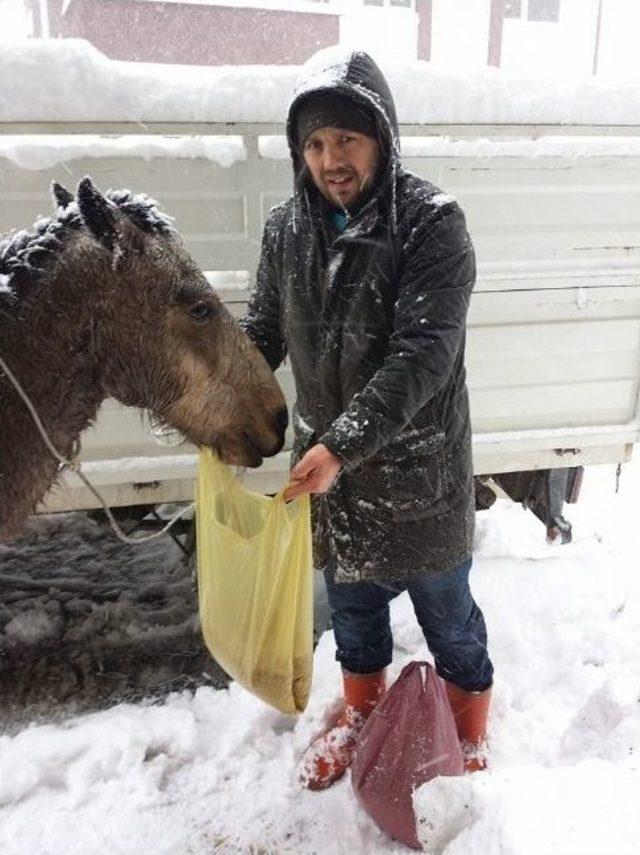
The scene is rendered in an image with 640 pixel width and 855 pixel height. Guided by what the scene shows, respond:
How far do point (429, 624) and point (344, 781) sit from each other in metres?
0.73

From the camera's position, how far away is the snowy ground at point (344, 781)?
1.99 meters

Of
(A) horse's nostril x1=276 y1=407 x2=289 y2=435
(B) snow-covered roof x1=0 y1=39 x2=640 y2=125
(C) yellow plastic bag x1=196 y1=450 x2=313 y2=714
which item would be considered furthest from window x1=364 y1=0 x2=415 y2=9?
(C) yellow plastic bag x1=196 y1=450 x2=313 y2=714

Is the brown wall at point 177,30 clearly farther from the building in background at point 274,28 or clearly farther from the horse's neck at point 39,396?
the horse's neck at point 39,396

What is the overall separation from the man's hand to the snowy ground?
1017 mm

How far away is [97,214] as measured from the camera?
6.59 ft

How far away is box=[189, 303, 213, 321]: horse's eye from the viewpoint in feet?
7.18

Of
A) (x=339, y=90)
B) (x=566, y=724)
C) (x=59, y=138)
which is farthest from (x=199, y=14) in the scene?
(x=566, y=724)

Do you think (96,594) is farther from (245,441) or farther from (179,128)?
(179,128)

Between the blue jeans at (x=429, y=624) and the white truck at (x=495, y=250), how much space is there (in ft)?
3.80

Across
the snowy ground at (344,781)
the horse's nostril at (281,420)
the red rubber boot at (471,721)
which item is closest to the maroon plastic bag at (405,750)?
the snowy ground at (344,781)

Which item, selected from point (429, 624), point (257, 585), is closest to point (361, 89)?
point (257, 585)

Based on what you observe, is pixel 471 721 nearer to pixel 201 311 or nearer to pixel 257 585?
pixel 257 585

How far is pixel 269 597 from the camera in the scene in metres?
2.28

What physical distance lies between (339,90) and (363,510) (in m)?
1.31
